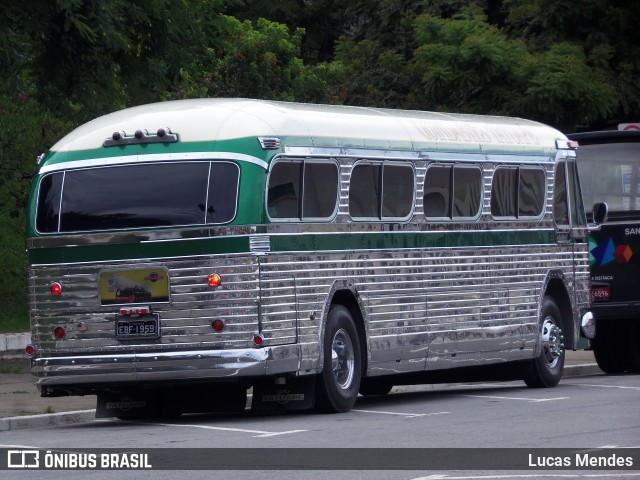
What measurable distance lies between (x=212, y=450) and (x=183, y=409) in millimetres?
4050

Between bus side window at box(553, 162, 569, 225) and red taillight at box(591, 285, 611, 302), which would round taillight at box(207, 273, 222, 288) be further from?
red taillight at box(591, 285, 611, 302)

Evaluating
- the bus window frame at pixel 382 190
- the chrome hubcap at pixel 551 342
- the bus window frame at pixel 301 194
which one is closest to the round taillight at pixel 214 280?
the bus window frame at pixel 301 194

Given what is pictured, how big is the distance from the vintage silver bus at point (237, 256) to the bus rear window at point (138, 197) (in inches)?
0.5

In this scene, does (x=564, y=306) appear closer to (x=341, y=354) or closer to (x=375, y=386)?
(x=375, y=386)

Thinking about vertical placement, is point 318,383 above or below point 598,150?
below

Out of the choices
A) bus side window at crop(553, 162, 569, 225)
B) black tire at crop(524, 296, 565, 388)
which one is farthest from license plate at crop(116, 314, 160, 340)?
bus side window at crop(553, 162, 569, 225)

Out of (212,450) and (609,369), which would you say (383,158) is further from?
(609,369)

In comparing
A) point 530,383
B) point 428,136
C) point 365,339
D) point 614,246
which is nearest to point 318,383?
point 365,339

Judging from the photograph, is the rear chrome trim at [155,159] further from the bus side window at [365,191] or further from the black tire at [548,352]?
the black tire at [548,352]

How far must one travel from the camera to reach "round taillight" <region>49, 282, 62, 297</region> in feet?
48.0

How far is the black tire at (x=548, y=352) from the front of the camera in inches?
742

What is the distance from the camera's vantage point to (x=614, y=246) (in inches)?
872

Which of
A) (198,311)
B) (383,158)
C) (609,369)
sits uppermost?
(383,158)

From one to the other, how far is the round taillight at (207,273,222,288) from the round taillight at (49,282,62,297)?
154 cm
